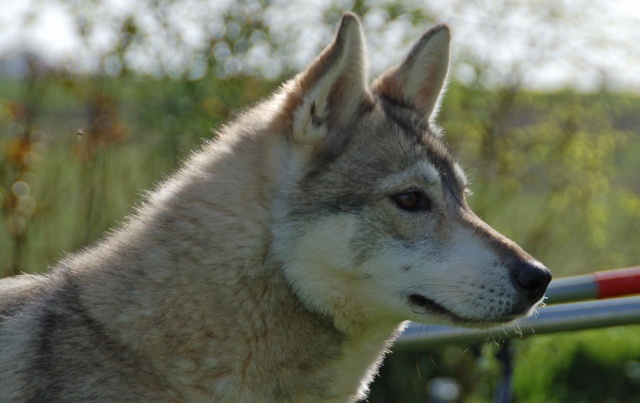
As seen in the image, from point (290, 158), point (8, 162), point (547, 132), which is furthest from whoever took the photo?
point (547, 132)

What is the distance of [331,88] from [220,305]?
103cm

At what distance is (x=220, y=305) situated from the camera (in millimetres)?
3367

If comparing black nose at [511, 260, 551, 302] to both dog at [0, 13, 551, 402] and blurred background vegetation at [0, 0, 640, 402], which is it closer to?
dog at [0, 13, 551, 402]

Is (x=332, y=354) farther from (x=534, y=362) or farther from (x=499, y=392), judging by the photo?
(x=534, y=362)

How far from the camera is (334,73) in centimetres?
359

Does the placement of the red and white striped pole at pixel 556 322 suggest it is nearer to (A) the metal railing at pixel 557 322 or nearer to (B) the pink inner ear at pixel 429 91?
(A) the metal railing at pixel 557 322

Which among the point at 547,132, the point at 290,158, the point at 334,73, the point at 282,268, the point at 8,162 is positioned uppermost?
the point at 334,73

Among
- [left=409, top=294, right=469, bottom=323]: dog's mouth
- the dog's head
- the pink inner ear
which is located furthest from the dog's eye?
the pink inner ear

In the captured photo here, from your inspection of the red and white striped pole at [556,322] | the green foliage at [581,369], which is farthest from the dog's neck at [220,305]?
the green foliage at [581,369]

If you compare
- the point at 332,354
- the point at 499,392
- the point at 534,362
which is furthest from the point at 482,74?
the point at 332,354

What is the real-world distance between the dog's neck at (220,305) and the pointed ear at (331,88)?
Answer: 0.19m

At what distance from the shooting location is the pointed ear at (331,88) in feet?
11.6

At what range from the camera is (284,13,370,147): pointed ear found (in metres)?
3.55

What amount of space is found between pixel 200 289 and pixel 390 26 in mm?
4232
